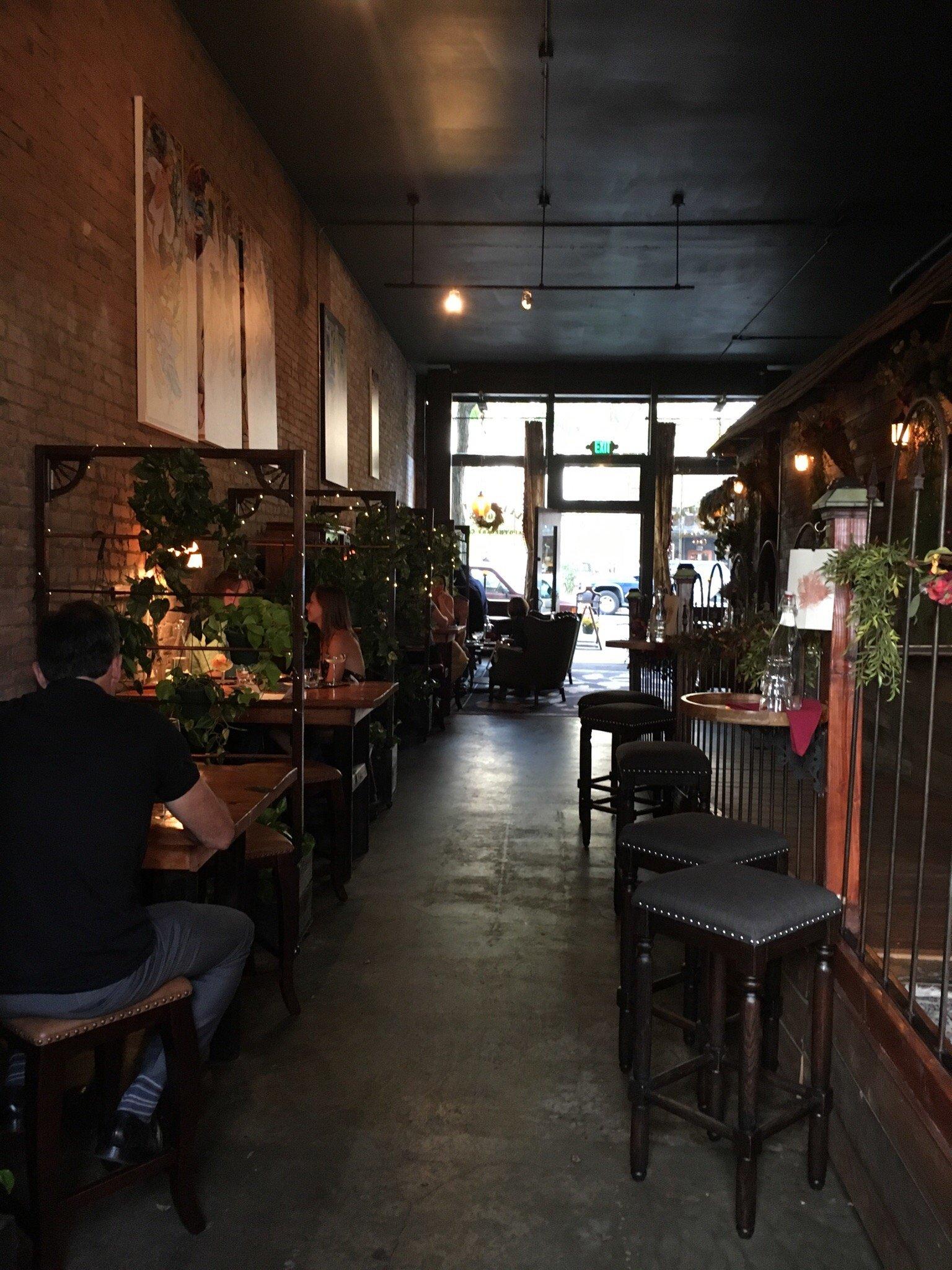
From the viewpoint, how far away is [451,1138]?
276 centimetres

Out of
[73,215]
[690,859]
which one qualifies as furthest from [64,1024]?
[73,215]

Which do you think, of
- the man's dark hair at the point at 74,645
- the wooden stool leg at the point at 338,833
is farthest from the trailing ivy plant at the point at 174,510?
the man's dark hair at the point at 74,645

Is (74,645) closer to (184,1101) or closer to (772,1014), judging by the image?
(184,1101)

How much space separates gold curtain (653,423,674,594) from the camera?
14453 millimetres

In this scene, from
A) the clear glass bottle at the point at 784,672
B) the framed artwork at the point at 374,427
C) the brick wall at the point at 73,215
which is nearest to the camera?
the clear glass bottle at the point at 784,672

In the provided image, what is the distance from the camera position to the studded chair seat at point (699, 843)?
2904 mm

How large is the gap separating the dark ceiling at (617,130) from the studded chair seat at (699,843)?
4.21 m

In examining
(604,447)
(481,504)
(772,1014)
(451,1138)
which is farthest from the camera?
(481,504)

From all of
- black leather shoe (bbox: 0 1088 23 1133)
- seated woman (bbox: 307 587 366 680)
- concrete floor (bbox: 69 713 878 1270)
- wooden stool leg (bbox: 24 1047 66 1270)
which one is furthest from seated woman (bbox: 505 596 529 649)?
wooden stool leg (bbox: 24 1047 66 1270)

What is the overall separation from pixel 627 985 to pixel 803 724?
38.3 inches

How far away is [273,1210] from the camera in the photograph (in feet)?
8.00

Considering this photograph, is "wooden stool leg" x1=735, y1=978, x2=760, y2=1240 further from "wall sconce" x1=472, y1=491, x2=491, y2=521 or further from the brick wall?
"wall sconce" x1=472, y1=491, x2=491, y2=521

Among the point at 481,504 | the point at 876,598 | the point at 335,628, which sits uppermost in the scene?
the point at 481,504

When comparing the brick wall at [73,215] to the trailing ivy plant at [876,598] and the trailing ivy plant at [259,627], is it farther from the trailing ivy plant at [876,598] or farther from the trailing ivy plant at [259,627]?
the trailing ivy plant at [876,598]
